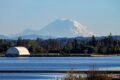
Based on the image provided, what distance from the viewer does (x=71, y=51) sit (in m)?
145

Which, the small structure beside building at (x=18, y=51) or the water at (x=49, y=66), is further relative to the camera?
the small structure beside building at (x=18, y=51)

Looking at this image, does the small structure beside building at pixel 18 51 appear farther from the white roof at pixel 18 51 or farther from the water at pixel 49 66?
the water at pixel 49 66

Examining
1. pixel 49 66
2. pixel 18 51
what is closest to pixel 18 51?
pixel 18 51

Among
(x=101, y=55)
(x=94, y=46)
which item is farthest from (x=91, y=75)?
(x=94, y=46)

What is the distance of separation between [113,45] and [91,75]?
113936 millimetres

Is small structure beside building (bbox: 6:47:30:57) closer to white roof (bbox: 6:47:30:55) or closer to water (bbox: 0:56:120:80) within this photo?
white roof (bbox: 6:47:30:55)

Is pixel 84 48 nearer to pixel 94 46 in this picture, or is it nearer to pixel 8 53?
A: pixel 94 46

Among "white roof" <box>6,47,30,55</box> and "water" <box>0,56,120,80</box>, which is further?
"white roof" <box>6,47,30,55</box>

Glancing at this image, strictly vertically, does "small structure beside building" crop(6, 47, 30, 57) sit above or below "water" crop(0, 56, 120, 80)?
above

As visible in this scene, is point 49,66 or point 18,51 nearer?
point 49,66

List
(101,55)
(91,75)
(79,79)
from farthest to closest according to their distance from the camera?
(101,55), (91,75), (79,79)

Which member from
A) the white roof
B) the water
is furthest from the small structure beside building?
the water

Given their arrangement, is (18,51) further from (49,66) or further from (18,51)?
(49,66)

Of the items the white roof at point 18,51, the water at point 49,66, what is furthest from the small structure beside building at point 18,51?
the water at point 49,66
